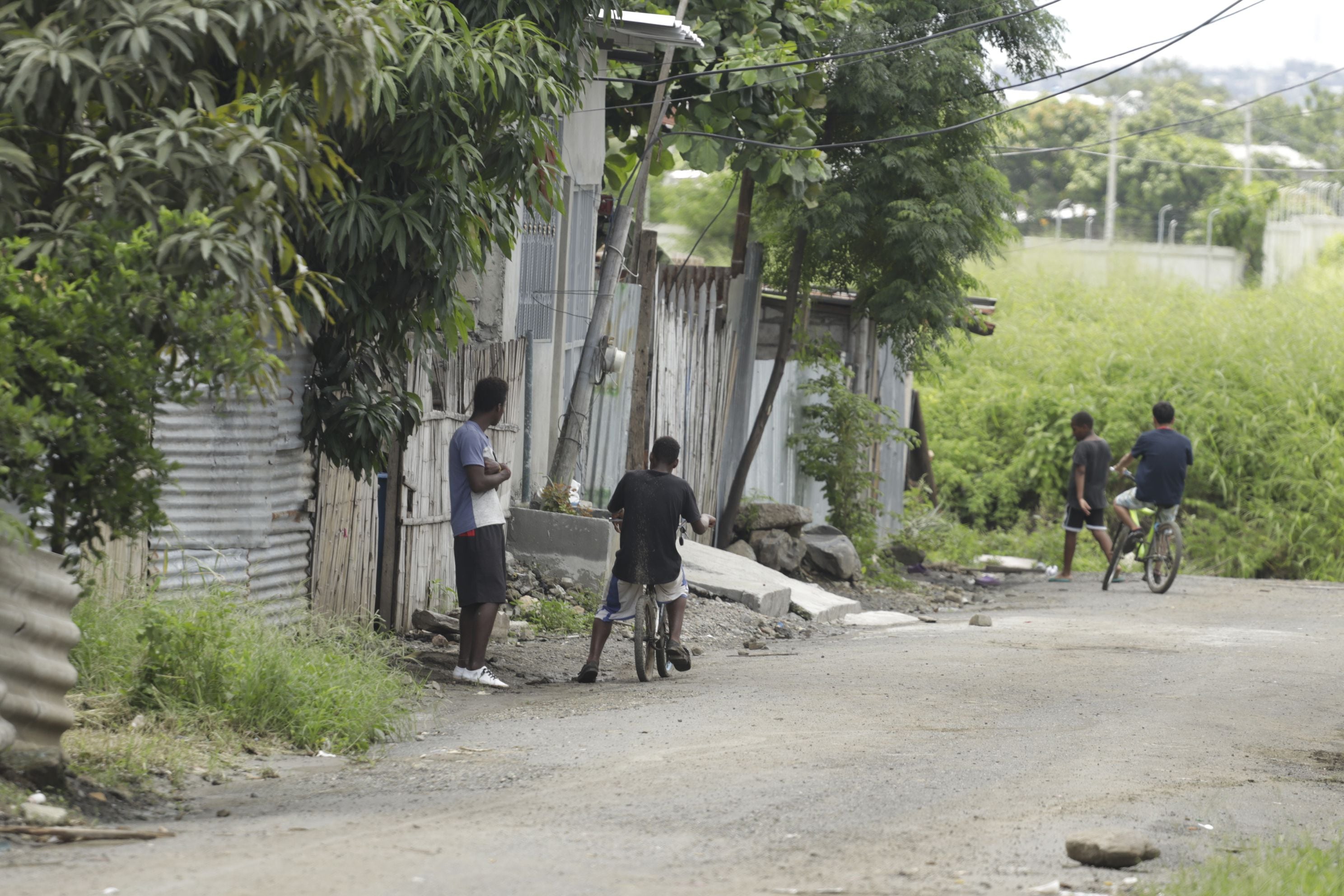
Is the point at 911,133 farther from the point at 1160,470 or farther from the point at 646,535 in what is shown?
the point at 646,535

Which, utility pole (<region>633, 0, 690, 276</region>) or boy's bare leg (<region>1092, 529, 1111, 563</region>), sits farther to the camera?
boy's bare leg (<region>1092, 529, 1111, 563</region>)

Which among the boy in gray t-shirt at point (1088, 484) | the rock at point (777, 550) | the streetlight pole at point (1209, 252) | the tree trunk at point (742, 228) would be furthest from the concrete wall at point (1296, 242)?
the rock at point (777, 550)

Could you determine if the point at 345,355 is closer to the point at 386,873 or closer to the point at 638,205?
the point at 386,873

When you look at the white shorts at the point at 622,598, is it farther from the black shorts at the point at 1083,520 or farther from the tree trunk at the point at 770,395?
the black shorts at the point at 1083,520

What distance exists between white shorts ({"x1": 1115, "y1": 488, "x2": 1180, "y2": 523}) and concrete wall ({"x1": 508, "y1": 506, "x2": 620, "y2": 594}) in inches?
255

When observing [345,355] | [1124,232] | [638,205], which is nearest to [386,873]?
[345,355]

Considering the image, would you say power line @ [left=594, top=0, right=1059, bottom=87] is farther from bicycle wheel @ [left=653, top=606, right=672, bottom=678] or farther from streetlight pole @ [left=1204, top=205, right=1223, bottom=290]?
streetlight pole @ [left=1204, top=205, right=1223, bottom=290]

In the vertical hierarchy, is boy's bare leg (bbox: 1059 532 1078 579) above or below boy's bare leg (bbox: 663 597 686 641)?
below

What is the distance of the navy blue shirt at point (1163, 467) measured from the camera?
1527 centimetres

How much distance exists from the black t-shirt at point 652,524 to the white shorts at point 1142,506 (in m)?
8.04

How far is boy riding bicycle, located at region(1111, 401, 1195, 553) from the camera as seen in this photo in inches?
601

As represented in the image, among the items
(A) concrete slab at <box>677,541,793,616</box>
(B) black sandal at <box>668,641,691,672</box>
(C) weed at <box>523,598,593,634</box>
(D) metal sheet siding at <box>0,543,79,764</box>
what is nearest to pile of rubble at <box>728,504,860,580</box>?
(A) concrete slab at <box>677,541,793,616</box>

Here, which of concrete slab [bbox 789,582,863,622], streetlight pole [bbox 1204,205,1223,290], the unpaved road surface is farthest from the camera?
streetlight pole [bbox 1204,205,1223,290]

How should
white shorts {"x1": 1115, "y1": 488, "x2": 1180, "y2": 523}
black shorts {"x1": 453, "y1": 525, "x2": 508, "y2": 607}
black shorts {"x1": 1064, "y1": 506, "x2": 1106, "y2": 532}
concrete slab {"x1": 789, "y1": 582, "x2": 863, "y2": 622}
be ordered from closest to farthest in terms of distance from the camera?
black shorts {"x1": 453, "y1": 525, "x2": 508, "y2": 607}
concrete slab {"x1": 789, "y1": 582, "x2": 863, "y2": 622}
white shorts {"x1": 1115, "y1": 488, "x2": 1180, "y2": 523}
black shorts {"x1": 1064, "y1": 506, "x2": 1106, "y2": 532}
